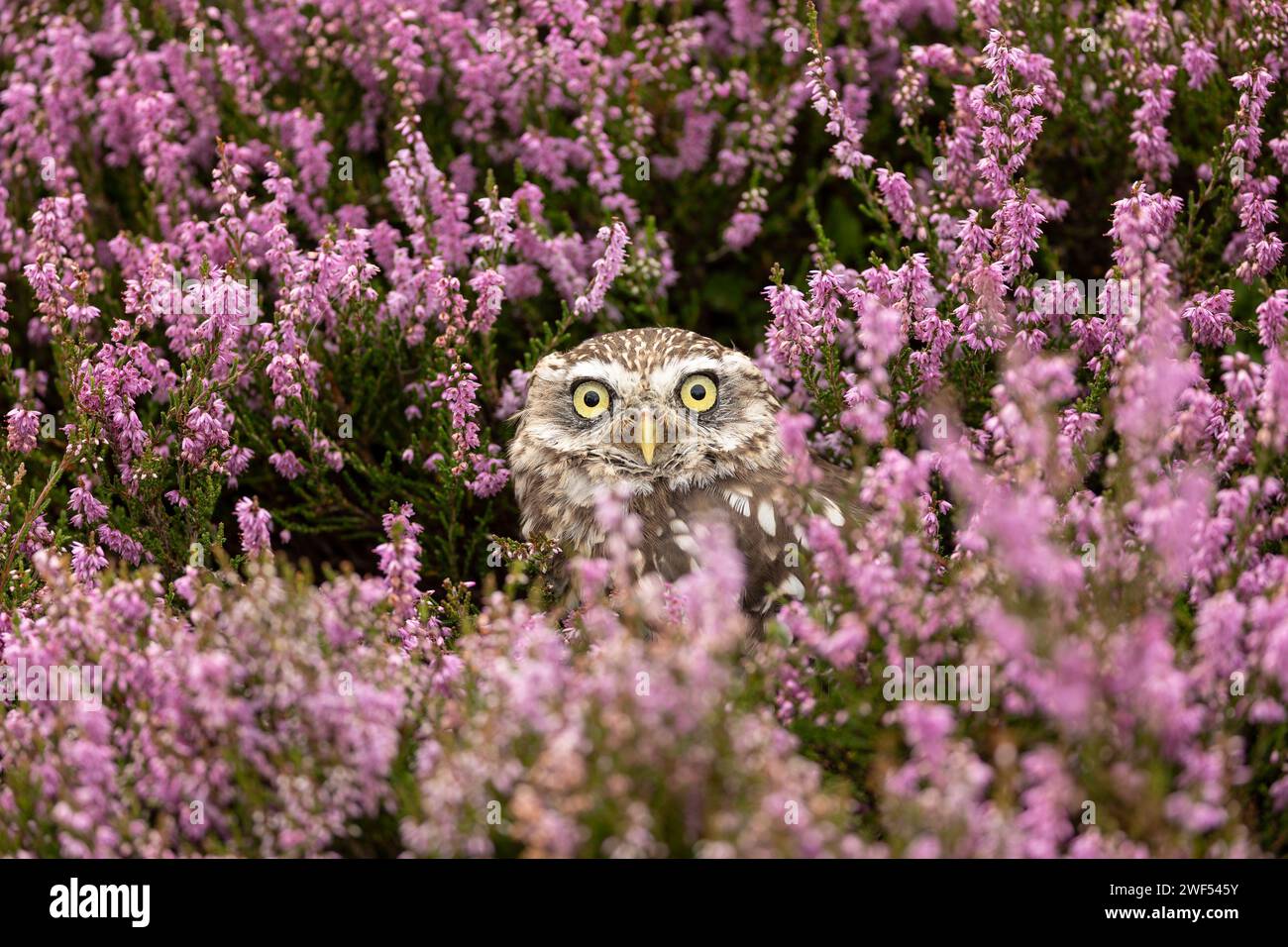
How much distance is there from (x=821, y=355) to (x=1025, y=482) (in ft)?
4.97

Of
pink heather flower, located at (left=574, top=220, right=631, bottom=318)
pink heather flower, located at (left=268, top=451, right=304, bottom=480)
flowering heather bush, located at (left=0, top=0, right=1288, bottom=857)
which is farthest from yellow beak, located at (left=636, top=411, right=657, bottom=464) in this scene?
pink heather flower, located at (left=268, top=451, right=304, bottom=480)

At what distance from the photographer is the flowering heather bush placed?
85.0 inches

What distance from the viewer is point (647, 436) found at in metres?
3.37

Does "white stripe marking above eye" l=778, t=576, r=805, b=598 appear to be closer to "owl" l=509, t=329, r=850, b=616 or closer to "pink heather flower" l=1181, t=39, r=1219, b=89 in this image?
"owl" l=509, t=329, r=850, b=616

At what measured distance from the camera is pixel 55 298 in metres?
3.62

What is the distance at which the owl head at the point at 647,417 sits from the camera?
3455 mm

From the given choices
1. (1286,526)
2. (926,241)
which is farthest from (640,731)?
(926,241)

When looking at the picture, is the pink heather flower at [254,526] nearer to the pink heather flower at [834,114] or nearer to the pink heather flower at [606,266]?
the pink heather flower at [606,266]

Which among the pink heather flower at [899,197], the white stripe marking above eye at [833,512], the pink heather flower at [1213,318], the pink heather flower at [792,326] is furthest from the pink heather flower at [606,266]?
the pink heather flower at [1213,318]

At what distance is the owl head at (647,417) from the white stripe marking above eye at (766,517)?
116 mm

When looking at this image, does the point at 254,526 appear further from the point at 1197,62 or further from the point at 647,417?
the point at 1197,62

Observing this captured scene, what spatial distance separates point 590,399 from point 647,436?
25 cm

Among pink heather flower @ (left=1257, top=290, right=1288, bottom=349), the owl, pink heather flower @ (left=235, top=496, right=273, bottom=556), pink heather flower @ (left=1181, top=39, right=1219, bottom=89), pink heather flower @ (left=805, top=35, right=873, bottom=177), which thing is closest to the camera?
pink heather flower @ (left=1257, top=290, right=1288, bottom=349)

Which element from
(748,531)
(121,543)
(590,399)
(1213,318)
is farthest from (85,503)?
(1213,318)
